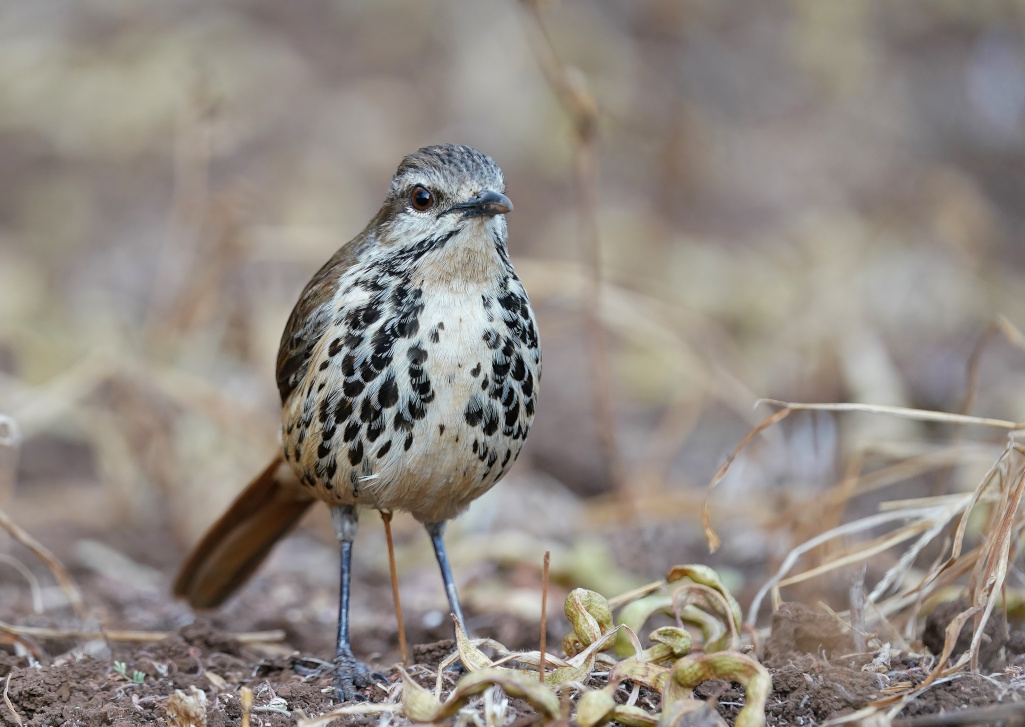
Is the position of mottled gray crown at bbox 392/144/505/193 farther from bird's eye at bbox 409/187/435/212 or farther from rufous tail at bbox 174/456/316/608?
rufous tail at bbox 174/456/316/608

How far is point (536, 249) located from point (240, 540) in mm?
4855

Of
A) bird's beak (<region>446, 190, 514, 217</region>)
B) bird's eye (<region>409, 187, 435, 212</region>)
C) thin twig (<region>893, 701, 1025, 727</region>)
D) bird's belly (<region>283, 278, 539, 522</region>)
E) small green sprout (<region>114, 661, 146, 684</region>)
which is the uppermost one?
bird's eye (<region>409, 187, 435, 212</region>)

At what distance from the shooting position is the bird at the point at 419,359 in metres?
3.20

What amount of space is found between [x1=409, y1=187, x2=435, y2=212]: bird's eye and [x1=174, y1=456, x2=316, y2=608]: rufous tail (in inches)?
48.5

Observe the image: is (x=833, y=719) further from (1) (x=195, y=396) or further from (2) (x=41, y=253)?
(2) (x=41, y=253)

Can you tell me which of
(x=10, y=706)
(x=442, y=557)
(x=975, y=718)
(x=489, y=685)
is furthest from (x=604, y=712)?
(x=442, y=557)

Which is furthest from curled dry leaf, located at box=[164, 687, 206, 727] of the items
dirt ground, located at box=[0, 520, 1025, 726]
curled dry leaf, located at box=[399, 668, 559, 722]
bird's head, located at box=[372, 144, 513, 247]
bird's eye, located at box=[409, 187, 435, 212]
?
bird's eye, located at box=[409, 187, 435, 212]

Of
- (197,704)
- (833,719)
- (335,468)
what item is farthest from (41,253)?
(833,719)

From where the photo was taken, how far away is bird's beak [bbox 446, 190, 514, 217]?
3.26 meters

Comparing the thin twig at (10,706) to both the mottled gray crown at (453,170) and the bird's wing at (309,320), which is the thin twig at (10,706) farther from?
the mottled gray crown at (453,170)

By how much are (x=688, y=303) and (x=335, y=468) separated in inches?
194

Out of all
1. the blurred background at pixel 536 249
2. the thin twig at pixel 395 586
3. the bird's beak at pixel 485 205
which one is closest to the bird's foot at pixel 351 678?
the thin twig at pixel 395 586

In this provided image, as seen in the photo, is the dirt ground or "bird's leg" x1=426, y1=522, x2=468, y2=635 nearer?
the dirt ground

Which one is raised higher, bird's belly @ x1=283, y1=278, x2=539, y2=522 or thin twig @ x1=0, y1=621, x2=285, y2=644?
bird's belly @ x1=283, y1=278, x2=539, y2=522
